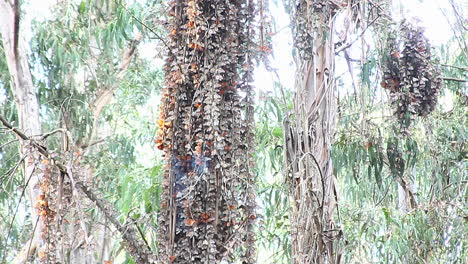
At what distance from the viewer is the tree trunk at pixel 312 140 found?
2.33 metres

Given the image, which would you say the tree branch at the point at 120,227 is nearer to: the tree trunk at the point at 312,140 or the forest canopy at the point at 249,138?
the forest canopy at the point at 249,138

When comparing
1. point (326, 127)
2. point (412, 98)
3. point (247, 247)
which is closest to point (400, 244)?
point (412, 98)

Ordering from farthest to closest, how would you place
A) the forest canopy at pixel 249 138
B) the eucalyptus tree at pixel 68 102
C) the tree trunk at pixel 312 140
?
the tree trunk at pixel 312 140, the forest canopy at pixel 249 138, the eucalyptus tree at pixel 68 102

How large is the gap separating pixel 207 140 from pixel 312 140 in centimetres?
57

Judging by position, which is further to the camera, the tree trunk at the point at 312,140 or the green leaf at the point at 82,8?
the green leaf at the point at 82,8

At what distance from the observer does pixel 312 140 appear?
99.0 inches

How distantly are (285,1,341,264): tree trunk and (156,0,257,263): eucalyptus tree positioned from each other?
0.98 feet

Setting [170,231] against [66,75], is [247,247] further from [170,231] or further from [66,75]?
[66,75]

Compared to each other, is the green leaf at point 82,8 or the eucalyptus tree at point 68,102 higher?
the green leaf at point 82,8

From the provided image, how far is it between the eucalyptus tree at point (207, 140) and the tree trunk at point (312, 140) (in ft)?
0.98

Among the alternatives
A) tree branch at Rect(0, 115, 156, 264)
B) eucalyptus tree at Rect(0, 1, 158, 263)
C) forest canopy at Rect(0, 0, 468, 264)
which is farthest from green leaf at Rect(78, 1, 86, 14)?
tree branch at Rect(0, 115, 156, 264)

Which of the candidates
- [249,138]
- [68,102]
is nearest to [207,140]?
[249,138]

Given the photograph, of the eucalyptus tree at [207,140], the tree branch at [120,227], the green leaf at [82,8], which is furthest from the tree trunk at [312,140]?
the green leaf at [82,8]

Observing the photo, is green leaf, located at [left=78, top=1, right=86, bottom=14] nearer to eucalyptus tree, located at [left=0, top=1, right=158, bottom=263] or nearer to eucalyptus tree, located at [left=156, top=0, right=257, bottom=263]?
eucalyptus tree, located at [left=0, top=1, right=158, bottom=263]
